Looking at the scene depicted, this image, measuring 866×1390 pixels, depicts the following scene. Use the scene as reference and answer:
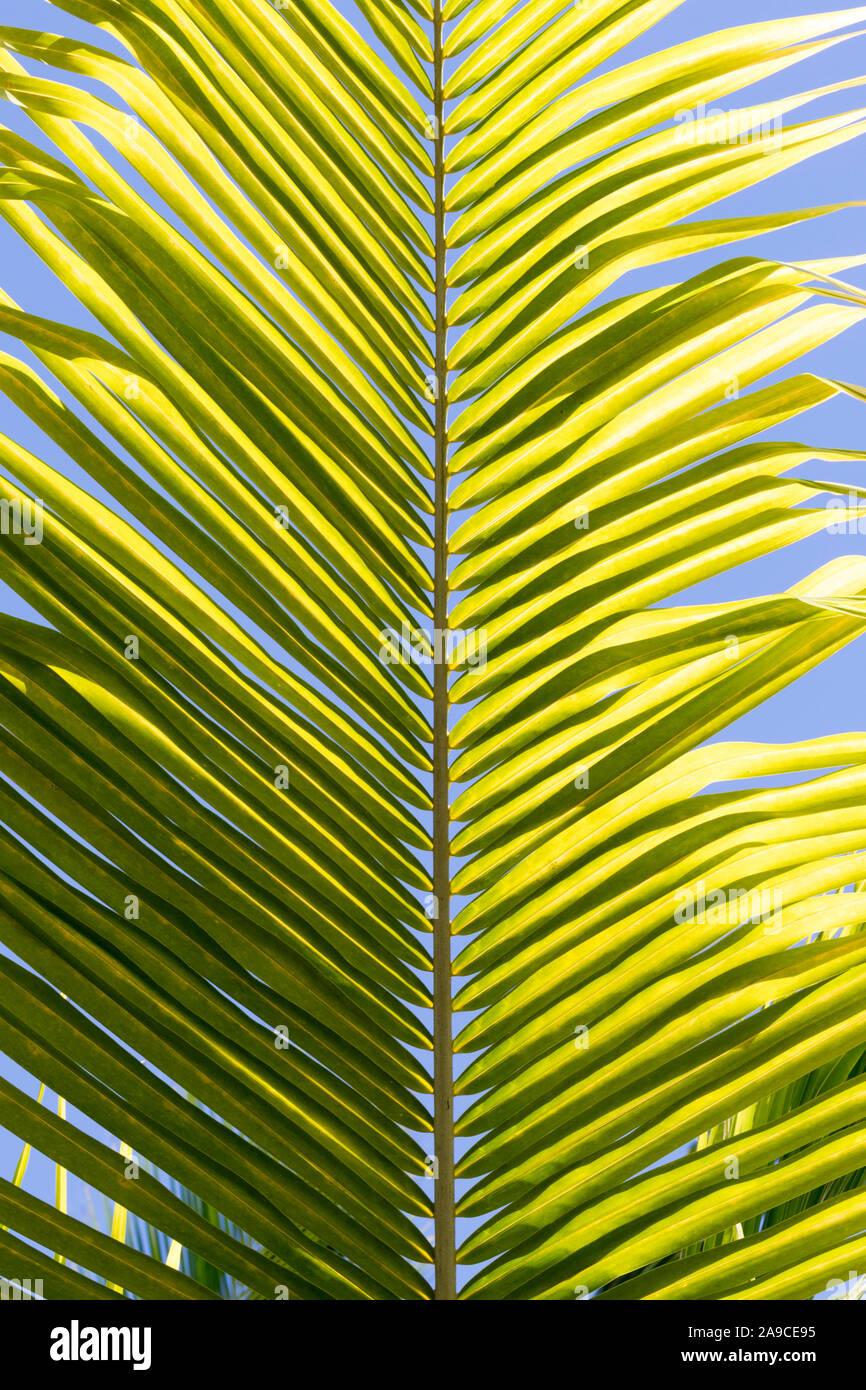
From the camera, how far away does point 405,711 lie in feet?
3.39

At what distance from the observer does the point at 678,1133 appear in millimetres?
910

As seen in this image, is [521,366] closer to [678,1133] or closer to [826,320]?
[826,320]

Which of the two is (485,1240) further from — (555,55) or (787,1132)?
(555,55)

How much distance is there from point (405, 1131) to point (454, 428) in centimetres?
66

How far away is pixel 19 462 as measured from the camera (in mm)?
915

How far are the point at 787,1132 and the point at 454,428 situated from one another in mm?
708

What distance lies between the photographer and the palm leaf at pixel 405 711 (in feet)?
2.89

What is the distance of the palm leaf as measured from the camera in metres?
0.88
